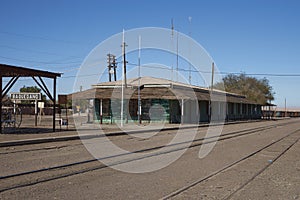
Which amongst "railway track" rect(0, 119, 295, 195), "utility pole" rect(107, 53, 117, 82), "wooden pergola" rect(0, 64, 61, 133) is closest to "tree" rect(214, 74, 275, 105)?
"utility pole" rect(107, 53, 117, 82)

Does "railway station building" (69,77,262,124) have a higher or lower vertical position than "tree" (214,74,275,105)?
lower

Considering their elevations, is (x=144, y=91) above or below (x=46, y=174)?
above

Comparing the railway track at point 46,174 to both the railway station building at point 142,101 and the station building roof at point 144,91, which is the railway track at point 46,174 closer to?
the railway station building at point 142,101

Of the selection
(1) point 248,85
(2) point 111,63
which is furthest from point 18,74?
(1) point 248,85

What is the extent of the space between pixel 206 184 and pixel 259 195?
143cm

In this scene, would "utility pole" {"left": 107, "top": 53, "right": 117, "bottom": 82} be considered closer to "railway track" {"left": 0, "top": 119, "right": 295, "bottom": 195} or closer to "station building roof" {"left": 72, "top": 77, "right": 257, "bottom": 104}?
"station building roof" {"left": 72, "top": 77, "right": 257, "bottom": 104}

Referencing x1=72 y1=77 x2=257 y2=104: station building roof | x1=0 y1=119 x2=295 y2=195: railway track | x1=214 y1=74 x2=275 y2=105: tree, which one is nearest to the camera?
x1=0 y1=119 x2=295 y2=195: railway track

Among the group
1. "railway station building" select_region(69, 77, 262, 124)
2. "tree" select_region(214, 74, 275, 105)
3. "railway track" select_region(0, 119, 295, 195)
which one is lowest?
"railway track" select_region(0, 119, 295, 195)

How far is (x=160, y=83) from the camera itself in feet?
143

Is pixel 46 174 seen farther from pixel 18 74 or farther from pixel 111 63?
pixel 111 63

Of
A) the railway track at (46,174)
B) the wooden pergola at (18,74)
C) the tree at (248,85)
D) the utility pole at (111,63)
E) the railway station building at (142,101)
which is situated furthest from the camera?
the tree at (248,85)

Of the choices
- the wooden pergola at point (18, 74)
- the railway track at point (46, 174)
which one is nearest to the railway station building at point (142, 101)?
the wooden pergola at point (18, 74)

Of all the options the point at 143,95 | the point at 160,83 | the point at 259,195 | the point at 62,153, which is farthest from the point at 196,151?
the point at 160,83

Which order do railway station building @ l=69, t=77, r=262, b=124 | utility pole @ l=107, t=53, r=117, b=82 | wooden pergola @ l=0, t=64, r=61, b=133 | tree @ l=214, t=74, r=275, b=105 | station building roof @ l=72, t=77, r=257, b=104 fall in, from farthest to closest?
tree @ l=214, t=74, r=275, b=105
utility pole @ l=107, t=53, r=117, b=82
railway station building @ l=69, t=77, r=262, b=124
station building roof @ l=72, t=77, r=257, b=104
wooden pergola @ l=0, t=64, r=61, b=133
